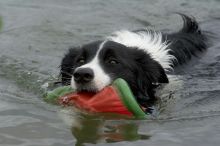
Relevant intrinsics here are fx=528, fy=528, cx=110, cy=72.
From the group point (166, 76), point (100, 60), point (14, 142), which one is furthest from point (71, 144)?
point (166, 76)

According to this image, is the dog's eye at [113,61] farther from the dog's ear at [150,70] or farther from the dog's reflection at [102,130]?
the dog's reflection at [102,130]

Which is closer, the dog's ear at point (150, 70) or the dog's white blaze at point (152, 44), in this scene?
the dog's ear at point (150, 70)

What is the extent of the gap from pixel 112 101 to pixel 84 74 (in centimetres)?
37

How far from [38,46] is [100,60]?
3.17m

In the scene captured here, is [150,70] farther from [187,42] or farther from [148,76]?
[187,42]

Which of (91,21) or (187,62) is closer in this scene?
(187,62)

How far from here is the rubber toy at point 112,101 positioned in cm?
500

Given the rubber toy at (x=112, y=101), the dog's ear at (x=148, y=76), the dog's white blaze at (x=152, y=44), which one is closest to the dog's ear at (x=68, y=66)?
the dog's white blaze at (x=152, y=44)

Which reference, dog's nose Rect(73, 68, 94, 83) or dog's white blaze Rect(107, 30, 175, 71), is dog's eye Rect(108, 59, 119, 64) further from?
dog's white blaze Rect(107, 30, 175, 71)

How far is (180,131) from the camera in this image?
4.81 meters

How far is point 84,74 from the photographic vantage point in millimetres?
5008

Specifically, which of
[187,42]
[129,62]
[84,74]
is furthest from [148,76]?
[187,42]

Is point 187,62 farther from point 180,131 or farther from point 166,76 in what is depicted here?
point 180,131

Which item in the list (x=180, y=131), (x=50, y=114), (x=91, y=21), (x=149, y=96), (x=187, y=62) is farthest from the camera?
(x=91, y=21)
